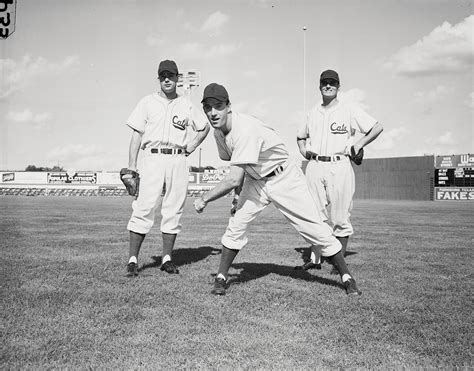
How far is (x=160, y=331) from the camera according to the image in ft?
10.0

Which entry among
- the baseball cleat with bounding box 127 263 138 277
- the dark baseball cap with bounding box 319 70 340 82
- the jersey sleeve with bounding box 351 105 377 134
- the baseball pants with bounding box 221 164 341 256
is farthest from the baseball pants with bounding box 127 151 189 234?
the jersey sleeve with bounding box 351 105 377 134

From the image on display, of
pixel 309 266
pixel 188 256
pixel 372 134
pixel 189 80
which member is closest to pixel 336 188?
pixel 372 134

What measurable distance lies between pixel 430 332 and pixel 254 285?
1839 mm

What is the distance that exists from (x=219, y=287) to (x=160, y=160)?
Answer: 70.6 inches

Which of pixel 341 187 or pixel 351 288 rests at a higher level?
pixel 341 187

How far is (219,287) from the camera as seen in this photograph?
4129 millimetres

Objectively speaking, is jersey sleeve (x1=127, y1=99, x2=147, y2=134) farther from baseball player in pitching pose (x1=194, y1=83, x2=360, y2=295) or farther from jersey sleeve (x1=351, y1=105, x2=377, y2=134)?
jersey sleeve (x1=351, y1=105, x2=377, y2=134)

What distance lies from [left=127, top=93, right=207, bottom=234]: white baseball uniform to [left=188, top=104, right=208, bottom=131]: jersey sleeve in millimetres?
145

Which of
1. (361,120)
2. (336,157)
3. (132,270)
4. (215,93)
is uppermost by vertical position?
(215,93)

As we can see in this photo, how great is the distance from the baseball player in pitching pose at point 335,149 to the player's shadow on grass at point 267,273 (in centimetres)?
27

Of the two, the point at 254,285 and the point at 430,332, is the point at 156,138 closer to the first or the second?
the point at 254,285

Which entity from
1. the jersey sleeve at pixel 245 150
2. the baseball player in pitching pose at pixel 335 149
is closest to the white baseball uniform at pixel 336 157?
the baseball player in pitching pose at pixel 335 149

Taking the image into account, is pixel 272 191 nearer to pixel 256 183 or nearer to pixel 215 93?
pixel 256 183

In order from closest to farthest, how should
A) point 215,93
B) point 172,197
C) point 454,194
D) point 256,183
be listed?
point 215,93 → point 256,183 → point 172,197 → point 454,194
